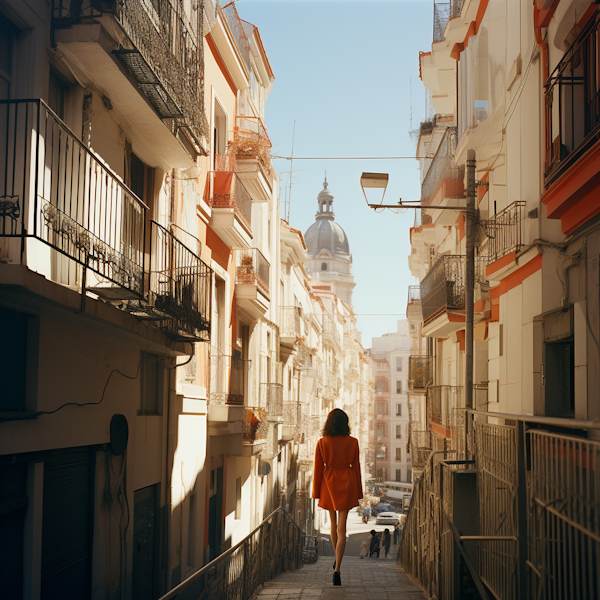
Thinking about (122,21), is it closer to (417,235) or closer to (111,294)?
(111,294)

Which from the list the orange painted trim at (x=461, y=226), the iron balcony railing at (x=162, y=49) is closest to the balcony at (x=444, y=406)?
the orange painted trim at (x=461, y=226)

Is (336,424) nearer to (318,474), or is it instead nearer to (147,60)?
(318,474)

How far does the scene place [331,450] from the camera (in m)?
7.73

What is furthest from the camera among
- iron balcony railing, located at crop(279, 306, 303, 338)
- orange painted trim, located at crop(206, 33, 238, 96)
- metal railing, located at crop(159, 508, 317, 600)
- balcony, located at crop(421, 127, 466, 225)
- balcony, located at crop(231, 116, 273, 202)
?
iron balcony railing, located at crop(279, 306, 303, 338)

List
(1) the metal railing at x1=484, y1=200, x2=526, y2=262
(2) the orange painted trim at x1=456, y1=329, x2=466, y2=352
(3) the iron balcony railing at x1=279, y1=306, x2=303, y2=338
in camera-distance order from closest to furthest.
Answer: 1. (1) the metal railing at x1=484, y1=200, x2=526, y2=262
2. (2) the orange painted trim at x1=456, y1=329, x2=466, y2=352
3. (3) the iron balcony railing at x1=279, y1=306, x2=303, y2=338

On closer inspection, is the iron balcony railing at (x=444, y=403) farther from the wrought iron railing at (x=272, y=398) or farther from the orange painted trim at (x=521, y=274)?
the orange painted trim at (x=521, y=274)

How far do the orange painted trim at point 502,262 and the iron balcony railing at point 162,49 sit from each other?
5.01m

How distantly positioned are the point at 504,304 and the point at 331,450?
538 centimetres

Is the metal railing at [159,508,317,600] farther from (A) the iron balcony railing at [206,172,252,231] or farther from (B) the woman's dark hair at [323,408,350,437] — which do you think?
(A) the iron balcony railing at [206,172,252,231]

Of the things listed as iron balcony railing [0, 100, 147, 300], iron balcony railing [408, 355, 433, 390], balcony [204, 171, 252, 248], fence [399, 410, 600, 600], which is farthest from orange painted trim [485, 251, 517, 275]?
iron balcony railing [408, 355, 433, 390]

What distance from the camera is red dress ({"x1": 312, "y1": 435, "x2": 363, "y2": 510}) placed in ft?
25.1

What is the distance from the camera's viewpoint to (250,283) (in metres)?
16.6

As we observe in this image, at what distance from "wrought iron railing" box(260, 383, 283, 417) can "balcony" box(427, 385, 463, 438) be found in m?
4.42

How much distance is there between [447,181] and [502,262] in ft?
20.9
